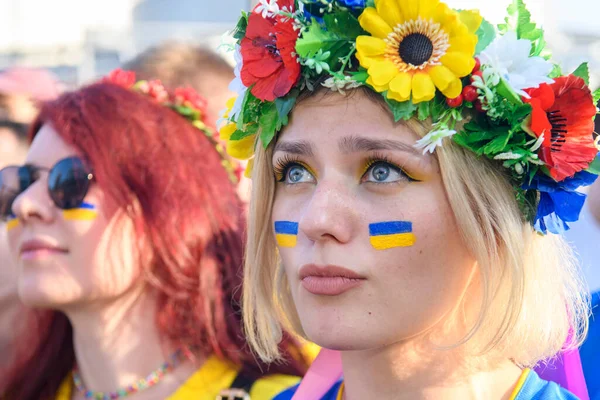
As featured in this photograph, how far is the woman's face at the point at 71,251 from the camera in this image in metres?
2.92

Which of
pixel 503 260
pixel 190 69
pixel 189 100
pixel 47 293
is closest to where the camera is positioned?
pixel 503 260

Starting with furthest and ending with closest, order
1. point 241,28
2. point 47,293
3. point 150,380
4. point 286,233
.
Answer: point 150,380
point 47,293
point 241,28
point 286,233

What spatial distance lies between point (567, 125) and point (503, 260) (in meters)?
0.36

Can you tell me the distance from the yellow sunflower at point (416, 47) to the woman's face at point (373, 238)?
0.10 metres

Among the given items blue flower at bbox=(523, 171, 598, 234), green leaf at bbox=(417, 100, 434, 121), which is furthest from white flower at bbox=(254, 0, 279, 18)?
blue flower at bbox=(523, 171, 598, 234)

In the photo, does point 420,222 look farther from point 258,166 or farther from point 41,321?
point 41,321

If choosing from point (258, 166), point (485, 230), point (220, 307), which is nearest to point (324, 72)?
point (258, 166)

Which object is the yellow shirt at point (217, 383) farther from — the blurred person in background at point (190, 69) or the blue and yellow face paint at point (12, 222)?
the blurred person in background at point (190, 69)

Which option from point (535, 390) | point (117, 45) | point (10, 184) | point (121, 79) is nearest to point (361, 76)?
point (535, 390)

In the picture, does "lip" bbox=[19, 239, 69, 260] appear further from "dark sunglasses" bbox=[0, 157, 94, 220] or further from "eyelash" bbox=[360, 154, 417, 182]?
"eyelash" bbox=[360, 154, 417, 182]

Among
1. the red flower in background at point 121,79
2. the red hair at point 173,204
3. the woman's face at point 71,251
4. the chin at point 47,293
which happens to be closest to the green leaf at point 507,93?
the red hair at point 173,204

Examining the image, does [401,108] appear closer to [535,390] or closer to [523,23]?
[523,23]

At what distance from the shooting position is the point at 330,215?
6.39 feet

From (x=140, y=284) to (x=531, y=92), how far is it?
168 centimetres
